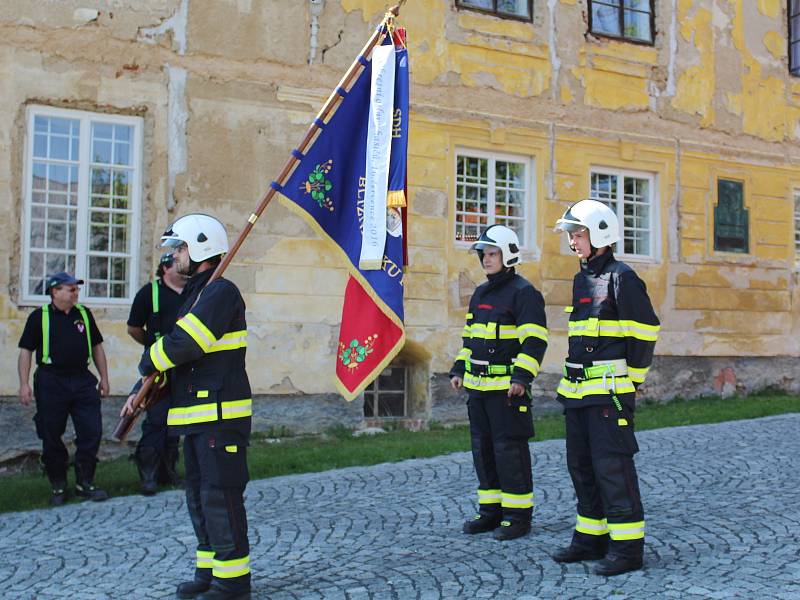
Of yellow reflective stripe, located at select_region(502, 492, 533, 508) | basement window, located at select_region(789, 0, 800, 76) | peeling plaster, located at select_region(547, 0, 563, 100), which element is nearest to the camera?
yellow reflective stripe, located at select_region(502, 492, 533, 508)

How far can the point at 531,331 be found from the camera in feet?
21.3

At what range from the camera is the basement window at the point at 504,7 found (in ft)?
43.9

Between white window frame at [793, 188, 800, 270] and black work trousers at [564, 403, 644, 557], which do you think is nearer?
black work trousers at [564, 403, 644, 557]

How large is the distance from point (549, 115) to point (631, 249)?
256cm

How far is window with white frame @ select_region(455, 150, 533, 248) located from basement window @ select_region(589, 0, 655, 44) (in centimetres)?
258

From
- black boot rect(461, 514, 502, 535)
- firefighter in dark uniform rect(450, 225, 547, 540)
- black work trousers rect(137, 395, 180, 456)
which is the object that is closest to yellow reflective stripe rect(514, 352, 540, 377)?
firefighter in dark uniform rect(450, 225, 547, 540)

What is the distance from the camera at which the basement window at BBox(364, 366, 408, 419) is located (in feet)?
42.7

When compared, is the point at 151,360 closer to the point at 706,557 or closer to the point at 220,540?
the point at 220,540

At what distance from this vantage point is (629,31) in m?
14.8

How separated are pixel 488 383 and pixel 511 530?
1.00 m

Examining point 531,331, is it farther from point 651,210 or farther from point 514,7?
point 651,210

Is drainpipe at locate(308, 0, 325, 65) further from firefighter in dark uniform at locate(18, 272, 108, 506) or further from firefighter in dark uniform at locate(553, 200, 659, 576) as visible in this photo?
firefighter in dark uniform at locate(553, 200, 659, 576)

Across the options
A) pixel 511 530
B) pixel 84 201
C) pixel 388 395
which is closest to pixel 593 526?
pixel 511 530

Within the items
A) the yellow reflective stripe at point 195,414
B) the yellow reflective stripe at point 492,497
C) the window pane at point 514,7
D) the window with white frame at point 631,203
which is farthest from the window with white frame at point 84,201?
the window with white frame at point 631,203
